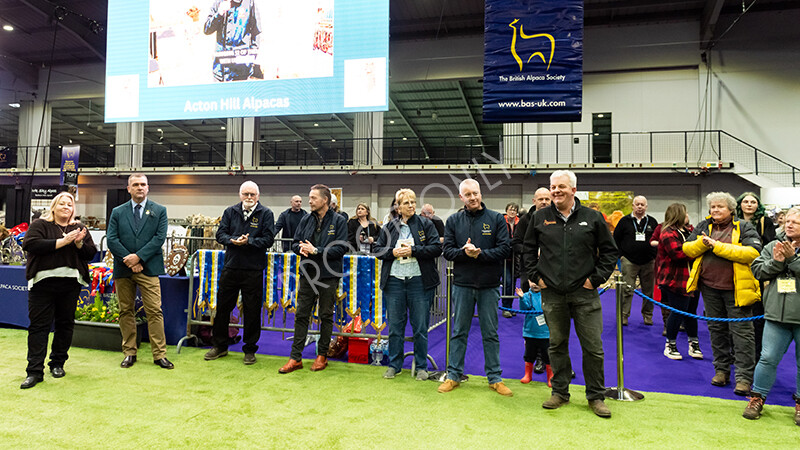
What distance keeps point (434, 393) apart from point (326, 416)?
0.91 metres

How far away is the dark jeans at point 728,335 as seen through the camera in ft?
11.4

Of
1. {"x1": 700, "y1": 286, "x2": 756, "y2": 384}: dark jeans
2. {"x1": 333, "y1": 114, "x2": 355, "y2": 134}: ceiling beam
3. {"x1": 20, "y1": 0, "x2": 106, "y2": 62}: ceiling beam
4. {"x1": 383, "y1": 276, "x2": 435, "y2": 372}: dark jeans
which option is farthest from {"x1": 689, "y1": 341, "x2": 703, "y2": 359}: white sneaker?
{"x1": 333, "y1": 114, "x2": 355, "y2": 134}: ceiling beam

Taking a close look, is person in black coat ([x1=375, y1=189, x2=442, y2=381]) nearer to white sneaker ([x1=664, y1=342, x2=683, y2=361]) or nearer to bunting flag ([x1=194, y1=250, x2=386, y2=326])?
bunting flag ([x1=194, y1=250, x2=386, y2=326])

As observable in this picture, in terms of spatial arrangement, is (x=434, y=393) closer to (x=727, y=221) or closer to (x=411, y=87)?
(x=727, y=221)

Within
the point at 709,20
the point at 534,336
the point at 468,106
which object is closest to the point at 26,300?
the point at 534,336

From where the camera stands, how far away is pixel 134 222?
409 cm

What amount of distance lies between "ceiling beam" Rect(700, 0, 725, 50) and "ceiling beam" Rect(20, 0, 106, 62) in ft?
62.7

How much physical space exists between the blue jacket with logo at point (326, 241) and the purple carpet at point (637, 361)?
40.8 inches

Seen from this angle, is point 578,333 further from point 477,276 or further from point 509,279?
point 509,279

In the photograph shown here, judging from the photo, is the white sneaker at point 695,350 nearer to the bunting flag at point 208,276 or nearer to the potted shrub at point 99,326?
the bunting flag at point 208,276

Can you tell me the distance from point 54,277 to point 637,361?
537 centimetres

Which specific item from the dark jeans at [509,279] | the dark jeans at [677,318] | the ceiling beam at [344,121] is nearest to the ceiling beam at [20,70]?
the ceiling beam at [344,121]

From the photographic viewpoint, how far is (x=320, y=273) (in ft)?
13.4

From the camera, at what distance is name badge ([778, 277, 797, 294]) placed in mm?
2918
